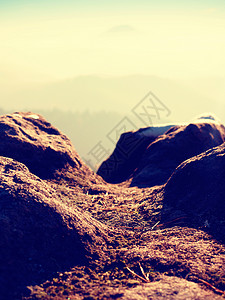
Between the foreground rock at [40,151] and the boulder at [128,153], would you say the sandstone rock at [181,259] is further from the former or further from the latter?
the boulder at [128,153]

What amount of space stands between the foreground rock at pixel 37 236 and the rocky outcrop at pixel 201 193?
59.9 inches

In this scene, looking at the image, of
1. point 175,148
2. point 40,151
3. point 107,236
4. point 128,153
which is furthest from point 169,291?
point 128,153

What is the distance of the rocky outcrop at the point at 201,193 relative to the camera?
235 inches

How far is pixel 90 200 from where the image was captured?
7625 millimetres

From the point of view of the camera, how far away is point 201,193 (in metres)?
6.57

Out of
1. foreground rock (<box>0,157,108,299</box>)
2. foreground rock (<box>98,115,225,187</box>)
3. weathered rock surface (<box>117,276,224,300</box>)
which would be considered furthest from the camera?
foreground rock (<box>98,115,225,187</box>)

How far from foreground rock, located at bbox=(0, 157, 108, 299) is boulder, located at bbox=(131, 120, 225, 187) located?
5.04 metres

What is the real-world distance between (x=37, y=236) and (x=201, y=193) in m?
2.97

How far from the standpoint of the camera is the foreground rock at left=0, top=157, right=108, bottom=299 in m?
4.40

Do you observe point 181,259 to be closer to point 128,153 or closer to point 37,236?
point 37,236

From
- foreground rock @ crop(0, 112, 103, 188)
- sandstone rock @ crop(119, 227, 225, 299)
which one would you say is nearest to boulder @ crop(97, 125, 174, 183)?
foreground rock @ crop(0, 112, 103, 188)

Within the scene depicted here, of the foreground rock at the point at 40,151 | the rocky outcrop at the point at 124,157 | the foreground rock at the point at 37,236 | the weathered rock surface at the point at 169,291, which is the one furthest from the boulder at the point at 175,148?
the weathered rock surface at the point at 169,291

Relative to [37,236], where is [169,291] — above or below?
above

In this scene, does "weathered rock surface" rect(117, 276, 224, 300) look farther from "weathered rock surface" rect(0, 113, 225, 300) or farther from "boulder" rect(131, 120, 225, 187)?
"boulder" rect(131, 120, 225, 187)
